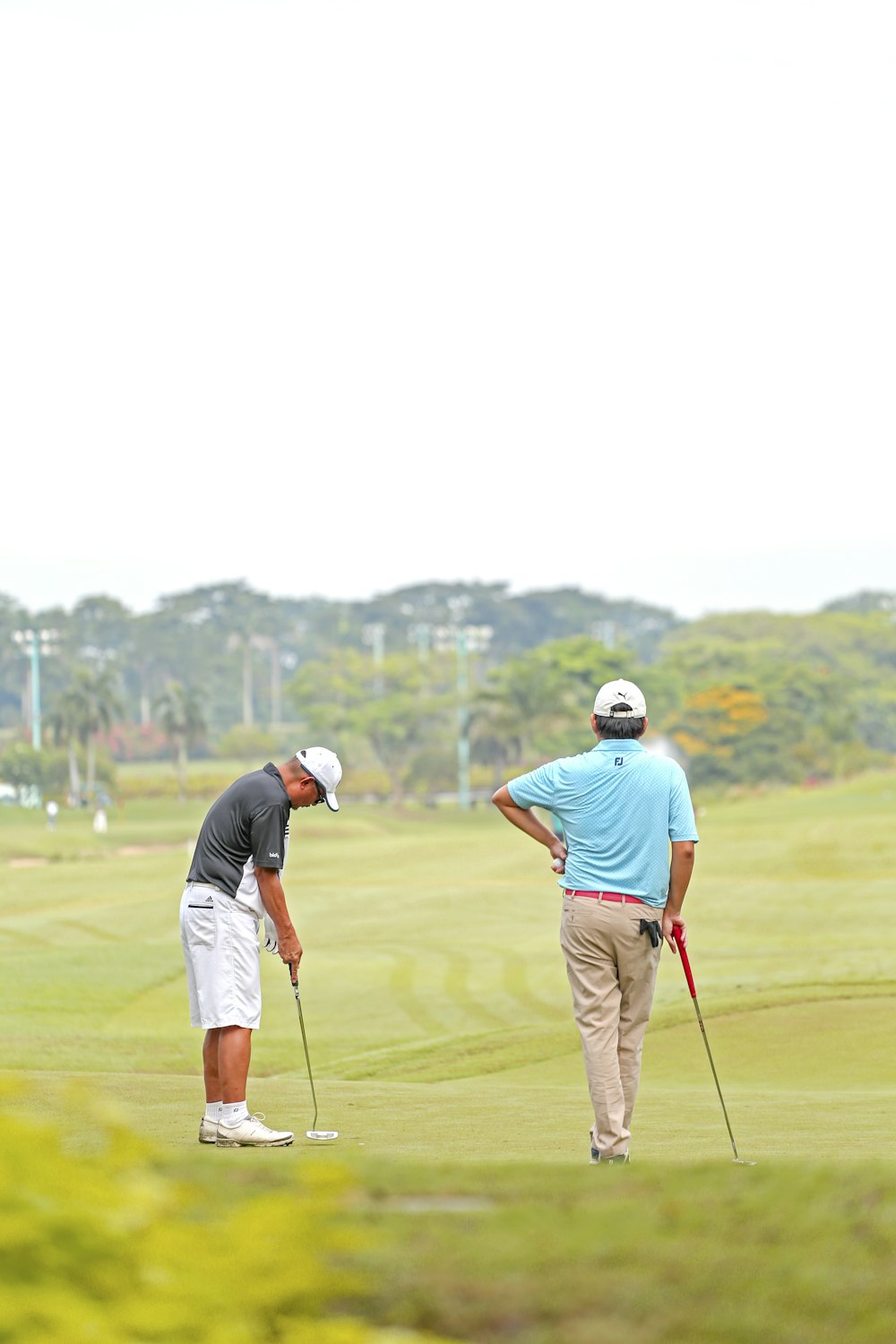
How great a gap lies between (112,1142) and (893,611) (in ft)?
486

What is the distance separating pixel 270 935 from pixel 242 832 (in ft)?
2.19

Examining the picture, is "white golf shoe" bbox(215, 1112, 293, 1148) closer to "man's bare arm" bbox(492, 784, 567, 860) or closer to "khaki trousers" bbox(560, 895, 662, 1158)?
"khaki trousers" bbox(560, 895, 662, 1158)

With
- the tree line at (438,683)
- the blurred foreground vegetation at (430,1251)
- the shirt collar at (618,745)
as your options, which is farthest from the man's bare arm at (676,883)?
the tree line at (438,683)

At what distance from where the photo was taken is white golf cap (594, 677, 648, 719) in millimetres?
7566

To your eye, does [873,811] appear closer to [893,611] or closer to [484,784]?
[484,784]

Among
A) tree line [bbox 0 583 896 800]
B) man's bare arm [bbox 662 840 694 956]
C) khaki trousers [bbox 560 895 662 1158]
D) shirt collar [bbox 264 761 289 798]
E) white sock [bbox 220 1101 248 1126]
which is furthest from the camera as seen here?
tree line [bbox 0 583 896 800]

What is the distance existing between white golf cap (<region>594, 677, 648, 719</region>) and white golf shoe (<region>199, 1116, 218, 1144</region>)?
2.62m

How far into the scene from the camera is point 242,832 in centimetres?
787

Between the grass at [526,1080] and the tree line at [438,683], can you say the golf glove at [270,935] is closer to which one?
the grass at [526,1080]

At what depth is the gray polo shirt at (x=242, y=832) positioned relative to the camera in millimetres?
7801

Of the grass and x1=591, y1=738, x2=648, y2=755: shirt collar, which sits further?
x1=591, y1=738, x2=648, y2=755: shirt collar

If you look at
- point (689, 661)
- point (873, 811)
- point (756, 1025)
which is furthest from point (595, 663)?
point (756, 1025)

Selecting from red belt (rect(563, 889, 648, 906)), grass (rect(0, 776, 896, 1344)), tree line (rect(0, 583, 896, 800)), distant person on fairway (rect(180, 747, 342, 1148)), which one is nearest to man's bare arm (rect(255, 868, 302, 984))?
distant person on fairway (rect(180, 747, 342, 1148))

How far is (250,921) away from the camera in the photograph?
7961 millimetres
